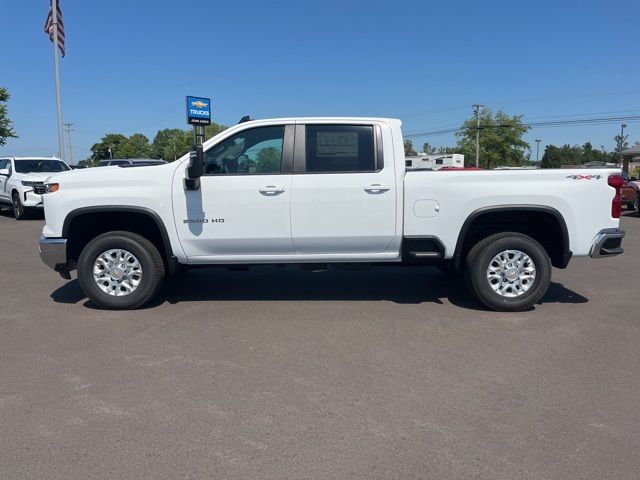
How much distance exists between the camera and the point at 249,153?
5898 mm

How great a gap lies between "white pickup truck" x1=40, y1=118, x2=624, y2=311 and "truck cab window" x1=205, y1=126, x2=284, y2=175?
0.04 ft

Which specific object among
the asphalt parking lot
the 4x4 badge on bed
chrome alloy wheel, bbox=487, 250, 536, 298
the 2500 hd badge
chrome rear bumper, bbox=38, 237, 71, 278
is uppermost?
the 4x4 badge on bed

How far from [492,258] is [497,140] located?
62522 mm

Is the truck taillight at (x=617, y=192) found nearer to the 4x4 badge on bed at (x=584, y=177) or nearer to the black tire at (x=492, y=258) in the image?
the 4x4 badge on bed at (x=584, y=177)

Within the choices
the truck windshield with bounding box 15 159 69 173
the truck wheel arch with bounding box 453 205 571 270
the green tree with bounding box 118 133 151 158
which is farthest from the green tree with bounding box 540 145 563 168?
the truck wheel arch with bounding box 453 205 571 270

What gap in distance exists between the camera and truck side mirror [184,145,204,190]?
5.50 metres

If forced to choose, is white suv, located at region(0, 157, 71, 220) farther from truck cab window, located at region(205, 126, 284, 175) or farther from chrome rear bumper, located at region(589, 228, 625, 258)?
chrome rear bumper, located at region(589, 228, 625, 258)

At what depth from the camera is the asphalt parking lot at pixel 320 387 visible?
10.1 feet

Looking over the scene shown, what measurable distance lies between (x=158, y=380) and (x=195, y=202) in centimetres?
219

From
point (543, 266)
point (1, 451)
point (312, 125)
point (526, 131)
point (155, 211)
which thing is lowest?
point (1, 451)

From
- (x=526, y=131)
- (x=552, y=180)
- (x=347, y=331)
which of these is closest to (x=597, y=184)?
(x=552, y=180)

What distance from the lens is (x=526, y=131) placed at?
65.2 m

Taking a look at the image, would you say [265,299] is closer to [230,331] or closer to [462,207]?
[230,331]

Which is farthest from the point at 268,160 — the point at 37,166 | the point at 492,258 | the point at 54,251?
the point at 37,166
